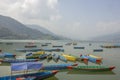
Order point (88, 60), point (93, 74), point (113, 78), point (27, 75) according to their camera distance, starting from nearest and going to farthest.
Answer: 1. point (27, 75)
2. point (113, 78)
3. point (93, 74)
4. point (88, 60)

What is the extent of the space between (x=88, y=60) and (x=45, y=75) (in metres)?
33.3

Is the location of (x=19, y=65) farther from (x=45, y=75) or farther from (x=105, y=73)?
(x=105, y=73)

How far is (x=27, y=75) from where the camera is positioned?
115 feet

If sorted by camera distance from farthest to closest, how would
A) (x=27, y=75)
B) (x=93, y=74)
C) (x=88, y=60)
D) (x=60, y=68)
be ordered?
(x=88, y=60) < (x=60, y=68) < (x=93, y=74) < (x=27, y=75)

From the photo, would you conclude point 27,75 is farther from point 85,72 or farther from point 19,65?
point 85,72

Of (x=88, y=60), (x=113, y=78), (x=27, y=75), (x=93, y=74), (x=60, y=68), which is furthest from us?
(x=88, y=60)

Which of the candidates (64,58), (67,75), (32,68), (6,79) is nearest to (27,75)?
(32,68)

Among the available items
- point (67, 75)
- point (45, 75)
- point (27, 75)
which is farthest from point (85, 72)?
point (27, 75)

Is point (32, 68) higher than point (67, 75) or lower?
higher

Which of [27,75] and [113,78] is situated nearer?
[27,75]

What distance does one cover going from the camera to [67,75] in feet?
138

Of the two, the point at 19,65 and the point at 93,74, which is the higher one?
the point at 19,65

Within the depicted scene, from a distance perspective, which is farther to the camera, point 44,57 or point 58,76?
point 44,57

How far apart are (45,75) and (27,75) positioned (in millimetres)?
3725
